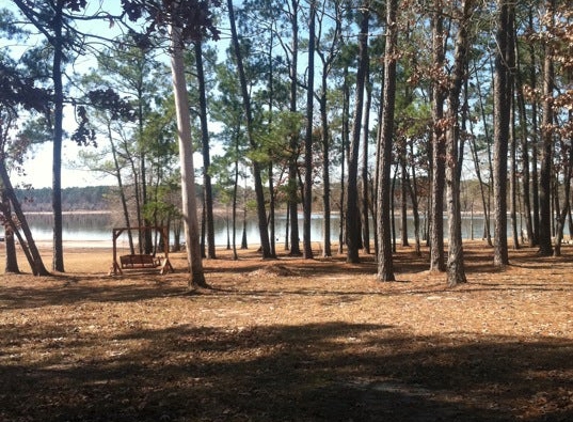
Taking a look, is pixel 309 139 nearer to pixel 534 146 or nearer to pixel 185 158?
pixel 534 146

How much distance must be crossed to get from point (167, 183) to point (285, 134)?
11.2 meters

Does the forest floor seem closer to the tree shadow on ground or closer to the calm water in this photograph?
the tree shadow on ground

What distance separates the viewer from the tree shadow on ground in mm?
4133

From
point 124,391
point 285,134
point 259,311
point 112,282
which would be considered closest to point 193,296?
point 259,311

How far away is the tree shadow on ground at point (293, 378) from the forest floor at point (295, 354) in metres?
0.02

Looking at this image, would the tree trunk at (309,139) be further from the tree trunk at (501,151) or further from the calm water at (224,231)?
the calm water at (224,231)

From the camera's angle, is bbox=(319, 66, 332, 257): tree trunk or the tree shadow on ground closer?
the tree shadow on ground

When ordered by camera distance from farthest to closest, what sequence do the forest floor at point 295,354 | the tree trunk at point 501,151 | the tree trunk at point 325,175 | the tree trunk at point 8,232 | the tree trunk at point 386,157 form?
the tree trunk at point 325,175 → the tree trunk at point 8,232 → the tree trunk at point 501,151 → the tree trunk at point 386,157 → the forest floor at point 295,354

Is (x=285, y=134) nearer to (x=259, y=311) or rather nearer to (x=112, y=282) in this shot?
(x=112, y=282)

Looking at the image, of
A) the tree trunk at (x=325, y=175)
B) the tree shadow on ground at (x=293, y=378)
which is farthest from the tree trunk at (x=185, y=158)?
the tree trunk at (x=325, y=175)

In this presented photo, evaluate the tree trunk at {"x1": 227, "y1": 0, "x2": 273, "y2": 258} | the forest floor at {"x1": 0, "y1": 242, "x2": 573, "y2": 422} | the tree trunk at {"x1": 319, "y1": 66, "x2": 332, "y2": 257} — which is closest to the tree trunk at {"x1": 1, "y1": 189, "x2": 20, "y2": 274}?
the forest floor at {"x1": 0, "y1": 242, "x2": 573, "y2": 422}

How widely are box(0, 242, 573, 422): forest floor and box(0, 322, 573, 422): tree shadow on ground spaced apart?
16mm

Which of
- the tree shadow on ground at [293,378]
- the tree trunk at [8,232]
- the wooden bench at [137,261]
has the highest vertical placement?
the tree trunk at [8,232]

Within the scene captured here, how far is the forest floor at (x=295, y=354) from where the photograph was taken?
424 cm
